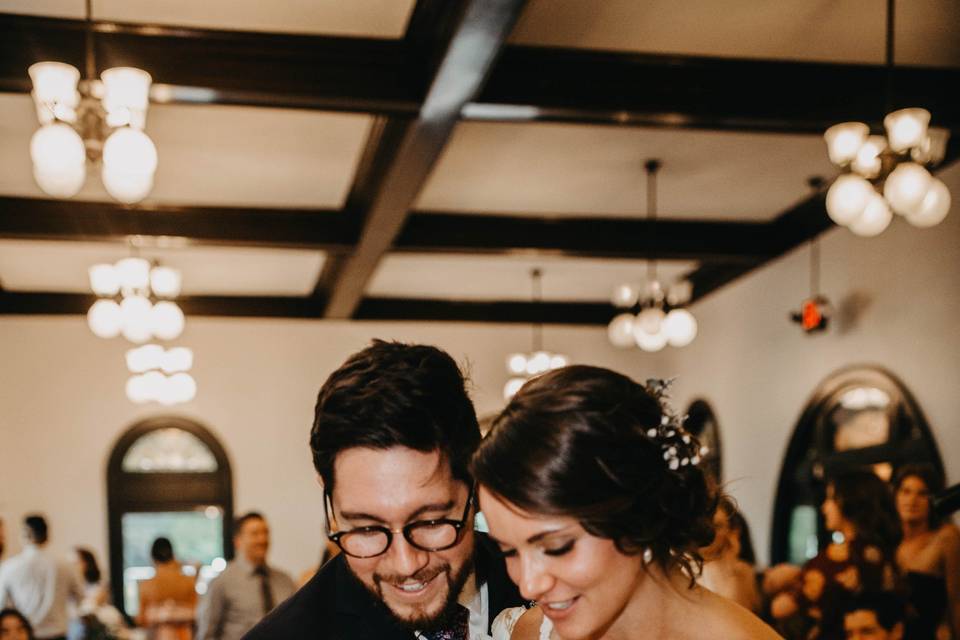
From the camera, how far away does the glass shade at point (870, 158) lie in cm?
425

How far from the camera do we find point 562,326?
1127 cm

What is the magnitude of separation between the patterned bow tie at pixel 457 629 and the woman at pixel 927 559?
2.79 meters

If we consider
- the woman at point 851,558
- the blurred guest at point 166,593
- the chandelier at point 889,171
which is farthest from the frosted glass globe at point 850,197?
the blurred guest at point 166,593

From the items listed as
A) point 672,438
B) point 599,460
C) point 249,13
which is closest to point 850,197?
point 249,13

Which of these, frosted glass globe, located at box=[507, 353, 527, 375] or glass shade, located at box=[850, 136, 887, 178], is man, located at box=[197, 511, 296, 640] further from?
frosted glass globe, located at box=[507, 353, 527, 375]

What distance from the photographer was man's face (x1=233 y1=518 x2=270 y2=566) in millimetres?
5672

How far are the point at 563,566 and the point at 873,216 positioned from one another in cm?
320

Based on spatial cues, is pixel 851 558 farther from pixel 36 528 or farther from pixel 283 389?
pixel 283 389

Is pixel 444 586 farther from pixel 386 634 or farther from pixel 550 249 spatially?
pixel 550 249

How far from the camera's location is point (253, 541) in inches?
224

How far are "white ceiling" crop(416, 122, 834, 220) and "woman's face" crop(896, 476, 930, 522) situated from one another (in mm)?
2214

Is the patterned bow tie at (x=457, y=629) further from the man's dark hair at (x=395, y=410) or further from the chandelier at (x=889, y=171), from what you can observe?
the chandelier at (x=889, y=171)

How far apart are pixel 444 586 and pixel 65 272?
8.26 meters

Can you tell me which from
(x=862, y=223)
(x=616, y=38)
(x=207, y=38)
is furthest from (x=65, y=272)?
(x=862, y=223)
